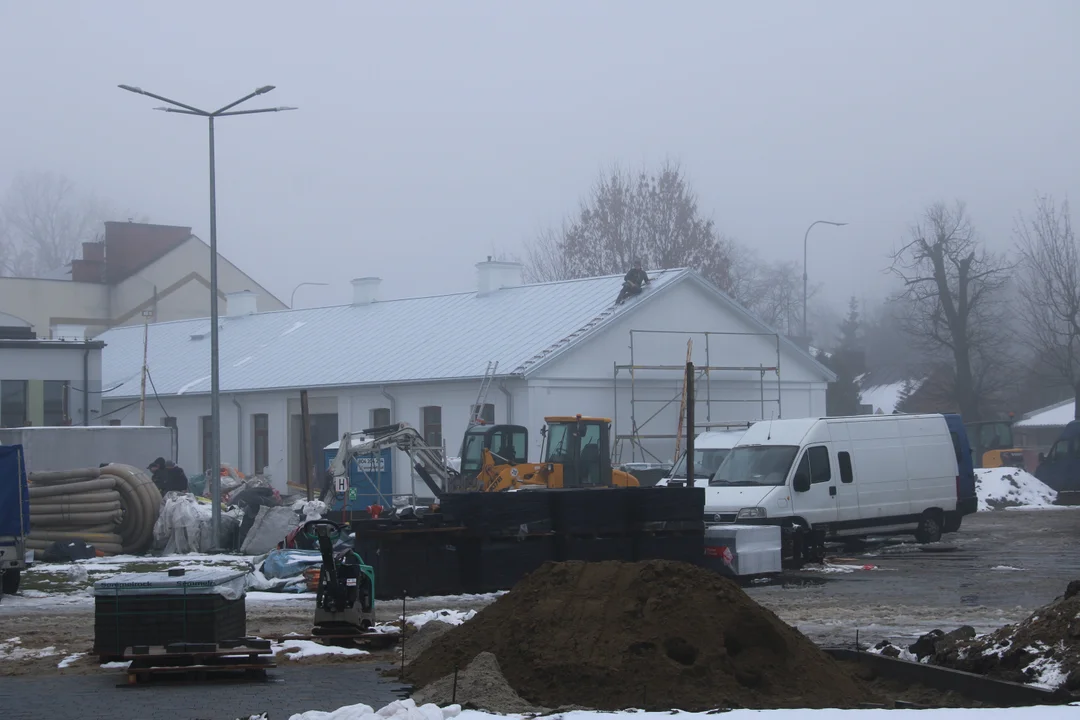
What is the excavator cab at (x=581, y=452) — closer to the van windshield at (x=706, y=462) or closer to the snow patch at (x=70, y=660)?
the van windshield at (x=706, y=462)

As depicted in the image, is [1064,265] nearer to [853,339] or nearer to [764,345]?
[764,345]

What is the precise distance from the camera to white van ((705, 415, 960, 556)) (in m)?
23.0

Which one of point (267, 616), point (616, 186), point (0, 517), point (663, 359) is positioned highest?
point (616, 186)

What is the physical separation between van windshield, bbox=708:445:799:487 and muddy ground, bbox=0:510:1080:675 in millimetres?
1911

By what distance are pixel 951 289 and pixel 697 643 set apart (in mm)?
60266

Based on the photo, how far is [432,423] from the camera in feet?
132

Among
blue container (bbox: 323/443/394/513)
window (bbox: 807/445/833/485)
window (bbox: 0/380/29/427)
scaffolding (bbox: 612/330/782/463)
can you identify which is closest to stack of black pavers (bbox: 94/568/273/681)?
window (bbox: 807/445/833/485)

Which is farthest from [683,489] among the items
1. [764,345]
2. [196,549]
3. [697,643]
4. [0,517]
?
[764,345]

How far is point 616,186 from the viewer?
2911 inches

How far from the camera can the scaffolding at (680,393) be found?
127ft

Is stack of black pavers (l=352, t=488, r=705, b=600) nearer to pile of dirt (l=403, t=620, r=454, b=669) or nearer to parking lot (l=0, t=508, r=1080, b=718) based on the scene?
parking lot (l=0, t=508, r=1080, b=718)

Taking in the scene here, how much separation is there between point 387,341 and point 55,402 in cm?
1081

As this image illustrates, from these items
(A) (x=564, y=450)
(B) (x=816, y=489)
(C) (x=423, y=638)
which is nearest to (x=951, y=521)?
(B) (x=816, y=489)

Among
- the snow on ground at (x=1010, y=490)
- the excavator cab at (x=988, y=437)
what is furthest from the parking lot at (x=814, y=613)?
the excavator cab at (x=988, y=437)
